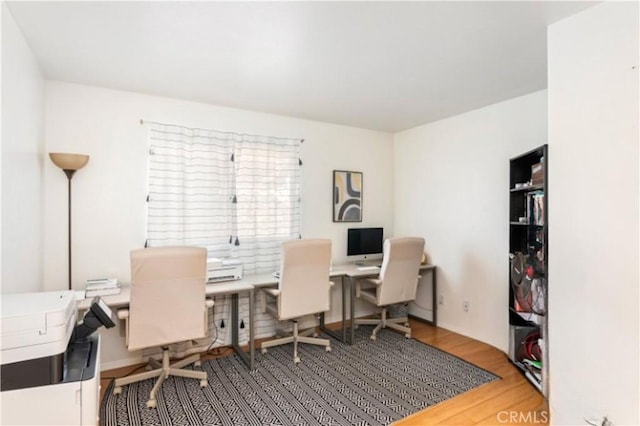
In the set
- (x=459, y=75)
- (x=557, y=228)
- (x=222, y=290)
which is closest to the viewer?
(x=557, y=228)

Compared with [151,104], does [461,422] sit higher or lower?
→ lower

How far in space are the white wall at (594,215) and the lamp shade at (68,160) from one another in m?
3.29

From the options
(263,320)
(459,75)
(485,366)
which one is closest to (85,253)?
(263,320)

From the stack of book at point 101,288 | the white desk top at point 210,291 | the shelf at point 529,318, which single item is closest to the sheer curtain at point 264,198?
the white desk top at point 210,291

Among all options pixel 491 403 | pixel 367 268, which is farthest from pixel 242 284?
pixel 491 403

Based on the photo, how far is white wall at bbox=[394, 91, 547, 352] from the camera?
130 inches

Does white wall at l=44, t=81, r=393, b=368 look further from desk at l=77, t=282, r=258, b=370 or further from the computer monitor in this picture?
the computer monitor

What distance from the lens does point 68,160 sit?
2633 millimetres

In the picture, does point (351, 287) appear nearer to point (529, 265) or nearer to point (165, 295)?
point (529, 265)

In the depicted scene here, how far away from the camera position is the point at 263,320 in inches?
146

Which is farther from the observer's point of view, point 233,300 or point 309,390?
point 233,300

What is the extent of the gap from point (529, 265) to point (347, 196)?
2.22 metres

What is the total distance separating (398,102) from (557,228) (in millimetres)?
1906

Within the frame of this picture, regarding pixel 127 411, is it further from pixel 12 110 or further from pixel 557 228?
pixel 557 228
